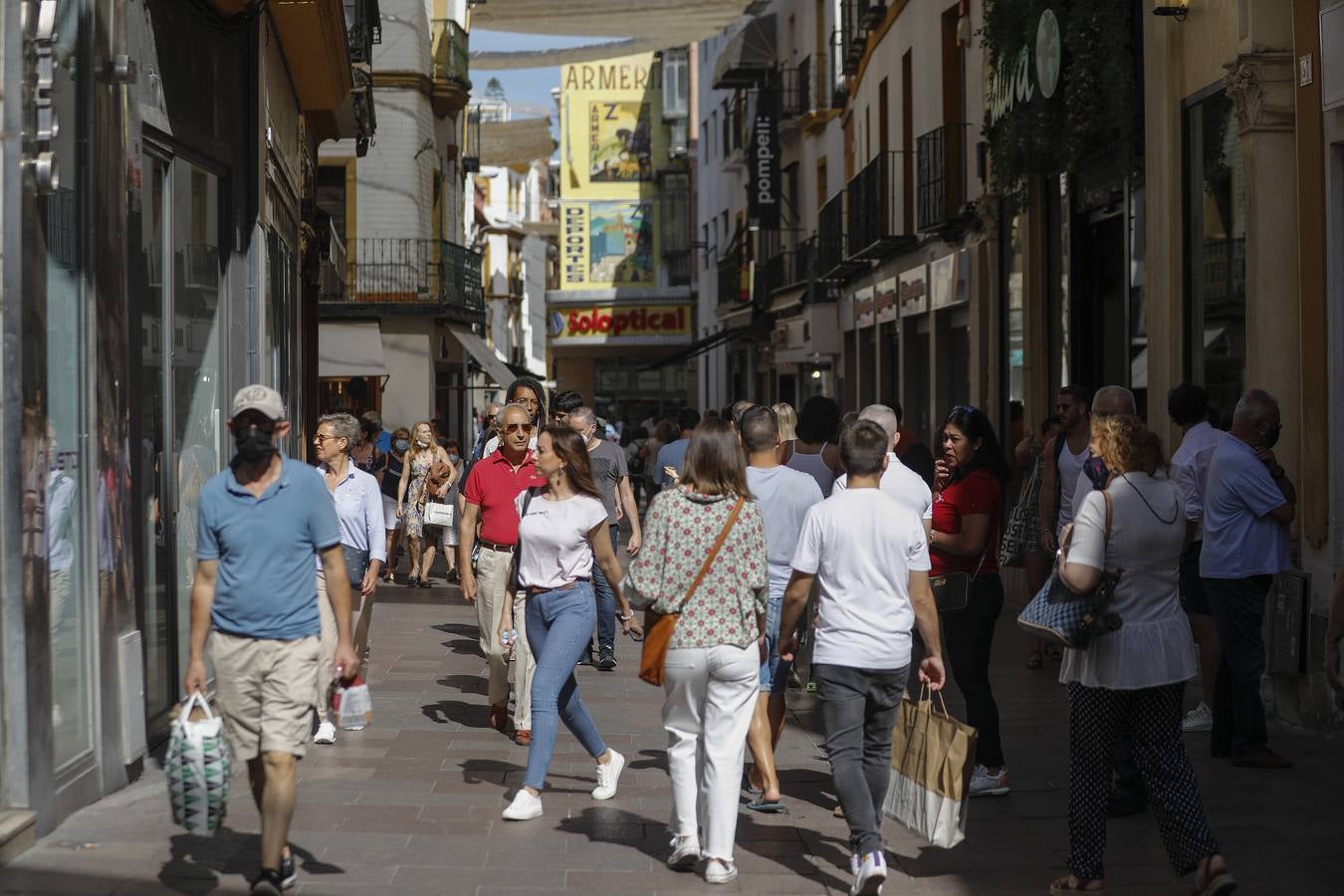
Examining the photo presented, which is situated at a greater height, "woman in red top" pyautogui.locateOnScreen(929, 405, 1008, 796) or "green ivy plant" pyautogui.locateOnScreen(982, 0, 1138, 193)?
"green ivy plant" pyautogui.locateOnScreen(982, 0, 1138, 193)

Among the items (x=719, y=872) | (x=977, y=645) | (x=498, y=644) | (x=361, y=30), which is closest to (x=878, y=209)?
(x=361, y=30)

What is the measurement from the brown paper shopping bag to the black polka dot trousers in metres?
0.42

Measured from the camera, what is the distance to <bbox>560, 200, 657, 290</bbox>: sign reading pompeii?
2596 inches

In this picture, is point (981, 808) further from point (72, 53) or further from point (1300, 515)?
point (72, 53)

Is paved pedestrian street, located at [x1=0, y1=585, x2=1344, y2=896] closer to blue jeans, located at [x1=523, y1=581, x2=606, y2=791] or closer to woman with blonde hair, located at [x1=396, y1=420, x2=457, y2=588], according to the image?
blue jeans, located at [x1=523, y1=581, x2=606, y2=791]

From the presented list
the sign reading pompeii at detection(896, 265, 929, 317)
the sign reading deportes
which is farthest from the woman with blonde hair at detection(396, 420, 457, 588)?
the sign reading deportes

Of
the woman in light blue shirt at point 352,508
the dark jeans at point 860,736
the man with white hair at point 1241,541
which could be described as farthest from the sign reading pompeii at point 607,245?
the dark jeans at point 860,736

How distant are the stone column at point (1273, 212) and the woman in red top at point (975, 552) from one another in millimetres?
3560

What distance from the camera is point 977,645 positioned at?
8039mm

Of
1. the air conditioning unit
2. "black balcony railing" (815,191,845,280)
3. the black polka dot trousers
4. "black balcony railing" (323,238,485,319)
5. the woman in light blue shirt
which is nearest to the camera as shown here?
the black polka dot trousers

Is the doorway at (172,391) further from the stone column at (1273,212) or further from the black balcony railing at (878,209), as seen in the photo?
the black balcony railing at (878,209)

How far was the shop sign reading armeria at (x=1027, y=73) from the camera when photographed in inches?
584

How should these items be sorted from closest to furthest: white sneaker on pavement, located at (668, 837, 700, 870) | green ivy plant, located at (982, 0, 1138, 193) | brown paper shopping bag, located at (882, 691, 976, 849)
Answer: brown paper shopping bag, located at (882, 691, 976, 849)
white sneaker on pavement, located at (668, 837, 700, 870)
green ivy plant, located at (982, 0, 1138, 193)

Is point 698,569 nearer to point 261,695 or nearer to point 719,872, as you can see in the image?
point 719,872
